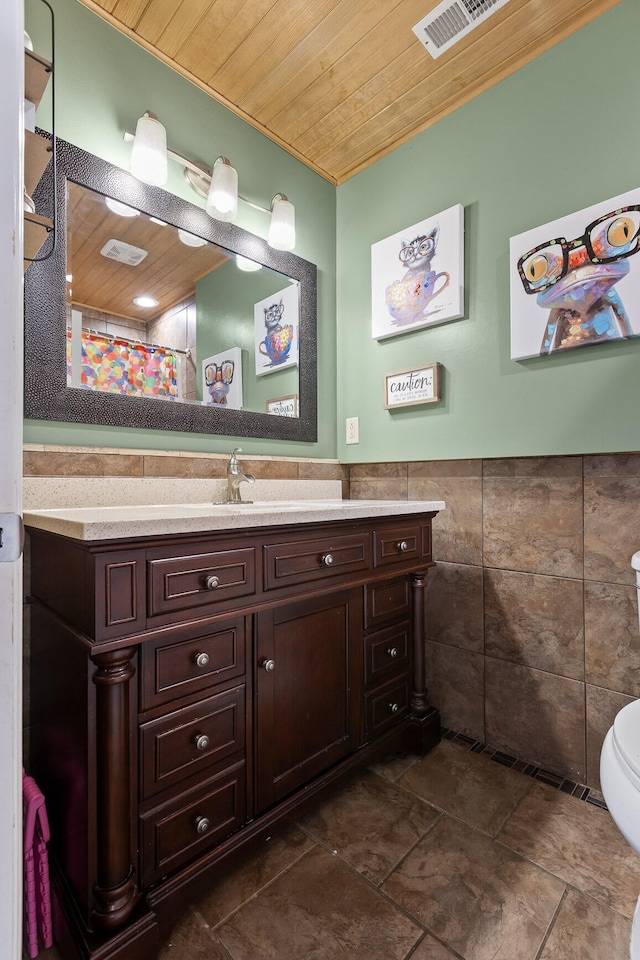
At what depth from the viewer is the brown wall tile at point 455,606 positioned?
1.77 meters

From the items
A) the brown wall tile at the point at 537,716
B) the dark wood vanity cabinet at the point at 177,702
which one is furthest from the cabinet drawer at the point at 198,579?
the brown wall tile at the point at 537,716

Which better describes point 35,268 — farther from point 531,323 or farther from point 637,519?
point 637,519

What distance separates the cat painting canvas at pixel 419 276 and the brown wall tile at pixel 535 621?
1.02 metres

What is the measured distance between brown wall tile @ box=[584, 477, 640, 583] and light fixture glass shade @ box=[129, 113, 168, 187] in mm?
1703

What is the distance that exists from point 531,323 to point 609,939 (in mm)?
1626

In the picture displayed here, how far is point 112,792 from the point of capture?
35.0 inches

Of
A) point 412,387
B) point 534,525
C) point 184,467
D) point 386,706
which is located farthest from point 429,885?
point 412,387

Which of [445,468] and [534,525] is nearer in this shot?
[534,525]

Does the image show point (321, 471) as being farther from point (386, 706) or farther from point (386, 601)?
point (386, 706)

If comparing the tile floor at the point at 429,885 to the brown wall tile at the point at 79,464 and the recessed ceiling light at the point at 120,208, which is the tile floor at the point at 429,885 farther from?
the recessed ceiling light at the point at 120,208

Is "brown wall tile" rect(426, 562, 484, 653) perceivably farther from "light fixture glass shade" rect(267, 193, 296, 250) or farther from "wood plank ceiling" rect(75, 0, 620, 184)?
"wood plank ceiling" rect(75, 0, 620, 184)

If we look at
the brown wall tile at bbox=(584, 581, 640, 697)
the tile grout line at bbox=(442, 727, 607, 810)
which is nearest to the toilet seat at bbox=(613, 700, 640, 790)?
the brown wall tile at bbox=(584, 581, 640, 697)

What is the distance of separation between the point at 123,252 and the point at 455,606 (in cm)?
174

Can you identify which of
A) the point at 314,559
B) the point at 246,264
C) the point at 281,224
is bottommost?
the point at 314,559
